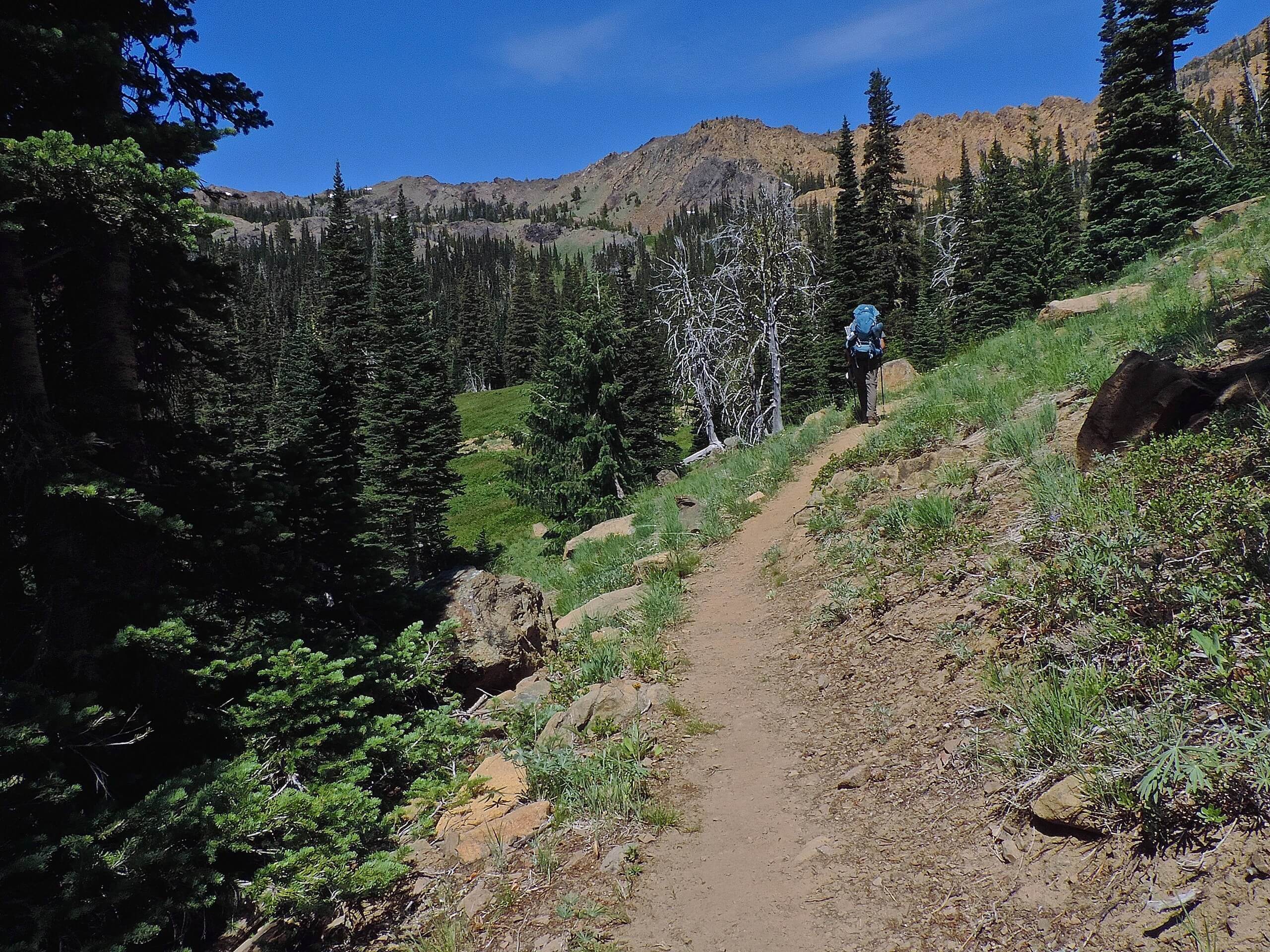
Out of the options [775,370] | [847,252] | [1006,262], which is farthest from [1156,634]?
[847,252]

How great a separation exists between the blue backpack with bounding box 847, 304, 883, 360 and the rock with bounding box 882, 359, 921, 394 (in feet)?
16.0

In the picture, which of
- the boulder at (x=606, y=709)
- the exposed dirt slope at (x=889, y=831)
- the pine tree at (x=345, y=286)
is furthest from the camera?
the pine tree at (x=345, y=286)

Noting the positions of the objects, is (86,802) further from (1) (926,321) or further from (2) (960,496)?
(1) (926,321)

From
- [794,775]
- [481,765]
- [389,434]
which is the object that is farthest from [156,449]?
[389,434]

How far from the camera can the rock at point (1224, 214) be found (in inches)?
617

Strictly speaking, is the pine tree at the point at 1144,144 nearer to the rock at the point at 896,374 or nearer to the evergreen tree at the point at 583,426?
the rock at the point at 896,374

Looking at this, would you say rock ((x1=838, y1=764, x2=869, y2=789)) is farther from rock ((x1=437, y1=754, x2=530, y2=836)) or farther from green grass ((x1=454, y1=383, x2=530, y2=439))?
green grass ((x1=454, y1=383, x2=530, y2=439))

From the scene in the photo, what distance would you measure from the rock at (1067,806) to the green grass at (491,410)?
45.7 metres

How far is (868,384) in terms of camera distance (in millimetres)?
13086

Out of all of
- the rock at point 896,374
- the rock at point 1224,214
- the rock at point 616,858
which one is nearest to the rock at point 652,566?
the rock at point 616,858

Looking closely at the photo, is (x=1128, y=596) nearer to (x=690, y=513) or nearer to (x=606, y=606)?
(x=606, y=606)

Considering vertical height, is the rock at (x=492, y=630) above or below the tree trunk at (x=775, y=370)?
below

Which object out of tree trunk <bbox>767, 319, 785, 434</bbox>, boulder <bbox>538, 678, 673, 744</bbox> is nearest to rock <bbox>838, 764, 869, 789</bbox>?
boulder <bbox>538, 678, 673, 744</bbox>

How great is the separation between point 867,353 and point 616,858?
35.6ft
